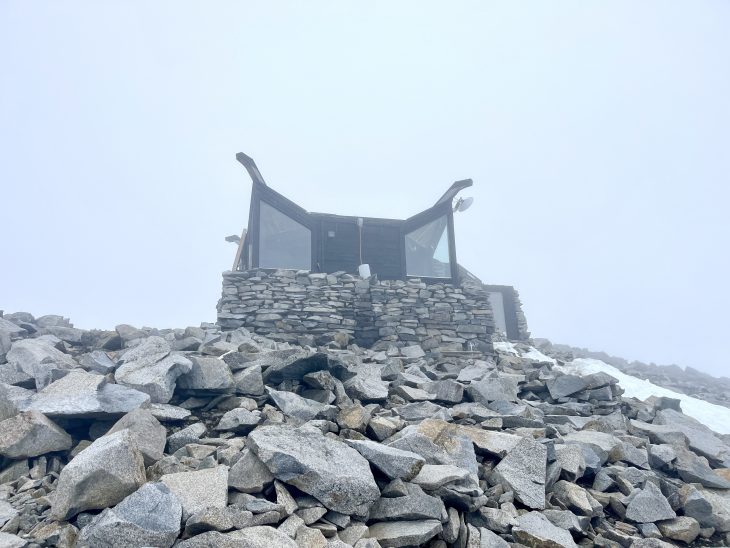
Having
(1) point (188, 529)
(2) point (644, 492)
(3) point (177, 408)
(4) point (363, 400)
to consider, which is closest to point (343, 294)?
(4) point (363, 400)

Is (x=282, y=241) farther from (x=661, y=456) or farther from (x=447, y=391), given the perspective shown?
(x=661, y=456)

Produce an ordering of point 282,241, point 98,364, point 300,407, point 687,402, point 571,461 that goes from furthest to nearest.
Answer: point 282,241 < point 687,402 < point 98,364 < point 300,407 < point 571,461

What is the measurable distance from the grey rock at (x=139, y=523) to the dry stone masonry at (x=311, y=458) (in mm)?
10

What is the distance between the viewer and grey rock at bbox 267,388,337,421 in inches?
190

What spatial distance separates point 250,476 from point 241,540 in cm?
67

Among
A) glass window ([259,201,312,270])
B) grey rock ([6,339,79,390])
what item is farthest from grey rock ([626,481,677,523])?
glass window ([259,201,312,270])

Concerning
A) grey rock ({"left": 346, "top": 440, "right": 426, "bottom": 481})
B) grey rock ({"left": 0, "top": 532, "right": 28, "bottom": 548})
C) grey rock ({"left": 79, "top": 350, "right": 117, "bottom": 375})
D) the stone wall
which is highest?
the stone wall

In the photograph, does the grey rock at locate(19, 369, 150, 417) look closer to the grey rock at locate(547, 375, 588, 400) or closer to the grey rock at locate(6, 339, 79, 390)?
the grey rock at locate(6, 339, 79, 390)

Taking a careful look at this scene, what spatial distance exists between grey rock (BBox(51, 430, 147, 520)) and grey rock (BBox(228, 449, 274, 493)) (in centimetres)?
66

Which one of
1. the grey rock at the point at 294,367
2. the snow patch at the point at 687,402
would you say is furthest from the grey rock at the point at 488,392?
the snow patch at the point at 687,402

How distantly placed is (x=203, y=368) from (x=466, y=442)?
3.01 meters

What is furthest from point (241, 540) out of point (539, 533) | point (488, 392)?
point (488, 392)

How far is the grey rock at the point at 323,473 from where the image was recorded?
3.31m

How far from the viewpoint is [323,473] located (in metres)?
3.34
